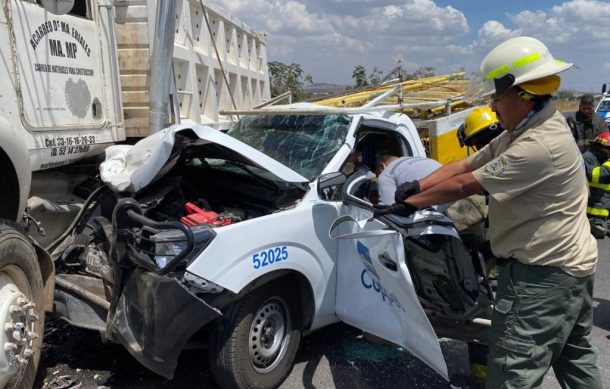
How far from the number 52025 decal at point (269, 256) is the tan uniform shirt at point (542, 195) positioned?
1182 mm

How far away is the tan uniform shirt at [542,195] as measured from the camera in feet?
7.38

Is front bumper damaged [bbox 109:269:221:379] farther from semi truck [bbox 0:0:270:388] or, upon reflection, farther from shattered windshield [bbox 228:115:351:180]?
shattered windshield [bbox 228:115:351:180]

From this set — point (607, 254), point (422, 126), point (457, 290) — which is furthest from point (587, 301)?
point (607, 254)

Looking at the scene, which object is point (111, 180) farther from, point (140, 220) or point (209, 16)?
point (209, 16)

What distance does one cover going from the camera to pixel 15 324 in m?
2.65

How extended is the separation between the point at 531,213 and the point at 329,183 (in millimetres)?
1282

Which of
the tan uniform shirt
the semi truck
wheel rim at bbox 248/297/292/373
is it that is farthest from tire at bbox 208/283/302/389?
the tan uniform shirt

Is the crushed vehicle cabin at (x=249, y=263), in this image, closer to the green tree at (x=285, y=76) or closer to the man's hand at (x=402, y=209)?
the man's hand at (x=402, y=209)

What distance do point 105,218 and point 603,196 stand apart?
376 cm

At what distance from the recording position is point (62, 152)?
11.9 feet

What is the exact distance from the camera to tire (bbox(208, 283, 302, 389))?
2.96m

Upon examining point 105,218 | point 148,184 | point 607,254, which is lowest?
point 607,254

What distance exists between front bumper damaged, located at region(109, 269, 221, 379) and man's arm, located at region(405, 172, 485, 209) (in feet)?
3.67

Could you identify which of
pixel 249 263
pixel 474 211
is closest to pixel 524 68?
pixel 474 211
